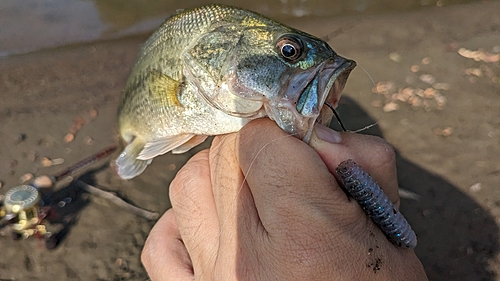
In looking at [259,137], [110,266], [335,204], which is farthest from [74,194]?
[335,204]

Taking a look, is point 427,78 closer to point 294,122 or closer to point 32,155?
point 294,122

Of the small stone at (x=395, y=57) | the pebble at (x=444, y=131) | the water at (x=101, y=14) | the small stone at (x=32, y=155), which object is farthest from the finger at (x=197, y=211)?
the water at (x=101, y=14)

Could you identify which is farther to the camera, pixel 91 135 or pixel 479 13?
pixel 479 13

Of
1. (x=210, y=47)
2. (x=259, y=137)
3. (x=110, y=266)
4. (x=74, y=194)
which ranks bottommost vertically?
(x=110, y=266)

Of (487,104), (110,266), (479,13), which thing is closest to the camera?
(110,266)

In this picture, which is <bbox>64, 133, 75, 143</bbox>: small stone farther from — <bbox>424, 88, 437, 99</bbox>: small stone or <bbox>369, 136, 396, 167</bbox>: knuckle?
<bbox>424, 88, 437, 99</bbox>: small stone

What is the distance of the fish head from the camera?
1.50 meters

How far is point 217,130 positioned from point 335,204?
2.36 ft

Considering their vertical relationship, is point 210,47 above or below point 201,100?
above

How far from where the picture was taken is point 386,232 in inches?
55.9

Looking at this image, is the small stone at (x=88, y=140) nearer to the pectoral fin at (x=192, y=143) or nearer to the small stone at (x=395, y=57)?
the pectoral fin at (x=192, y=143)

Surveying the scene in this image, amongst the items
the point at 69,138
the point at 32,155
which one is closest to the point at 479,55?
the point at 69,138

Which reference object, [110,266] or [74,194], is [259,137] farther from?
[74,194]

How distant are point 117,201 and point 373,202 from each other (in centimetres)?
286
